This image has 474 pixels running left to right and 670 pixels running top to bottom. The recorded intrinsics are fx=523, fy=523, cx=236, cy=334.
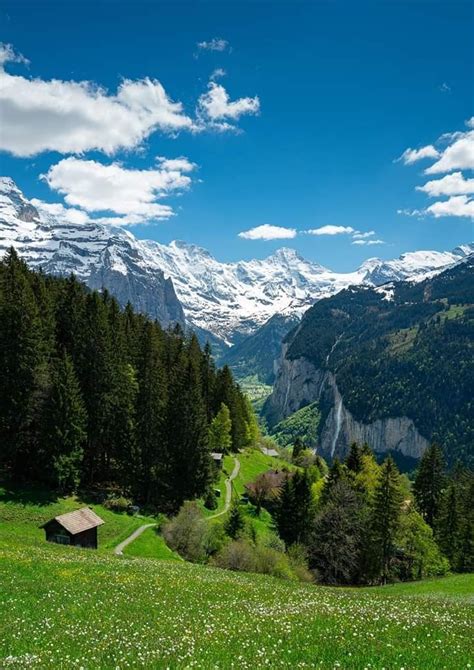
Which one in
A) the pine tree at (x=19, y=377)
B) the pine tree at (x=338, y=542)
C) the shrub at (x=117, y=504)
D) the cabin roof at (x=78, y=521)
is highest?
the pine tree at (x=19, y=377)

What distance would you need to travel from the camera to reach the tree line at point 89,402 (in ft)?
206

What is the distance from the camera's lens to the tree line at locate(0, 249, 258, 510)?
62688mm

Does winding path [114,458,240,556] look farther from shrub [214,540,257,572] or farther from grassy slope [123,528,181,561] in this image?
shrub [214,540,257,572]

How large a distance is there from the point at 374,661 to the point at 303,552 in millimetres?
59391

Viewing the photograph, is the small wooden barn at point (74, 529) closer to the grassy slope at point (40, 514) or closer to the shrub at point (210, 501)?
the grassy slope at point (40, 514)

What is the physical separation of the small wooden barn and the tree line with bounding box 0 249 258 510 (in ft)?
35.1

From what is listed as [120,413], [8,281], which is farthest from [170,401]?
[8,281]

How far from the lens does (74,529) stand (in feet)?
165

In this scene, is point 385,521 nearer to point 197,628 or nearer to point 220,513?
point 220,513

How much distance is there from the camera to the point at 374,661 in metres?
12.0

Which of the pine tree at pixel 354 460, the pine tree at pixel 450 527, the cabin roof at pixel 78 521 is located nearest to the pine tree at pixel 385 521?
the pine tree at pixel 450 527

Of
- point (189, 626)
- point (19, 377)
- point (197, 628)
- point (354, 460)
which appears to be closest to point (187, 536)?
point (19, 377)

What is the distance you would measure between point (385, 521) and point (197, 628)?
195 ft

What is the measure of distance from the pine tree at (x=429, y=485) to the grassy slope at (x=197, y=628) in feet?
232
